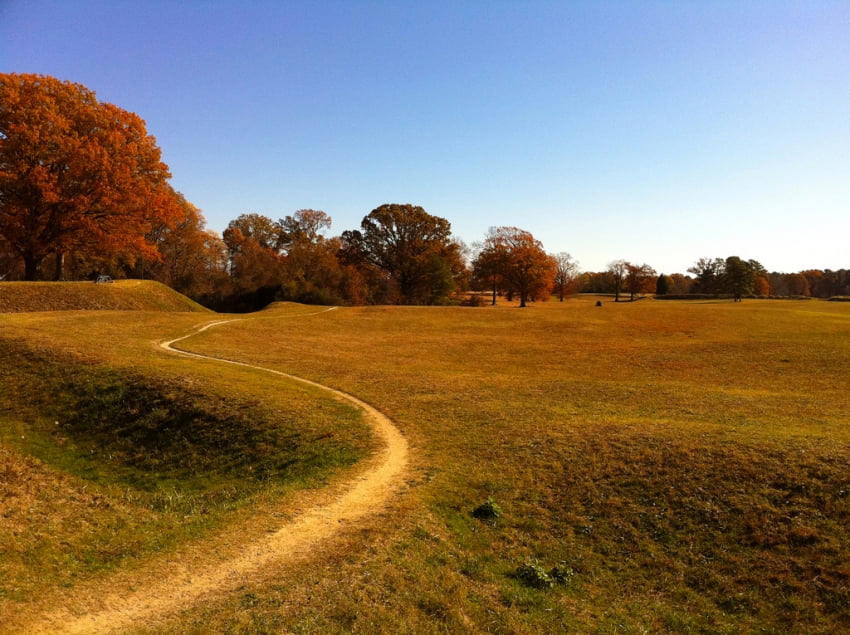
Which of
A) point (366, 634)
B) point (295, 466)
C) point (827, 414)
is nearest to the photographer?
point (366, 634)

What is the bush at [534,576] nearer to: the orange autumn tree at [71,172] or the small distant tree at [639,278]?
the orange autumn tree at [71,172]

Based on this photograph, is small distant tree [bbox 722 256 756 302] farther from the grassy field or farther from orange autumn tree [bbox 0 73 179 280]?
orange autumn tree [bbox 0 73 179 280]

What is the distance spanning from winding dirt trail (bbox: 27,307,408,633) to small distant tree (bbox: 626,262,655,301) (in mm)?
111481

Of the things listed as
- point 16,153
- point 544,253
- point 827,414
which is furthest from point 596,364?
point 16,153

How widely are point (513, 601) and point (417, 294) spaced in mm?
70126

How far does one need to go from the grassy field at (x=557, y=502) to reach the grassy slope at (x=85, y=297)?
55.5ft

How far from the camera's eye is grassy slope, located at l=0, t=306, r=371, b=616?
10352 mm

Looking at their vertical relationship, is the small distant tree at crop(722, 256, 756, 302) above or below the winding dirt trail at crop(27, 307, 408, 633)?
above

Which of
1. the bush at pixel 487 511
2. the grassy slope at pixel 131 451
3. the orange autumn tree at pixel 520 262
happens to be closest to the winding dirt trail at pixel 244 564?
the grassy slope at pixel 131 451

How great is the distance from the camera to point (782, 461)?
12859 mm

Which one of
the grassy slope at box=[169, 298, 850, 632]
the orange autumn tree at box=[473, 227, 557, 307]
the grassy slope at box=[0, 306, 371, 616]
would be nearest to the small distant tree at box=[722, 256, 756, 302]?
the orange autumn tree at box=[473, 227, 557, 307]

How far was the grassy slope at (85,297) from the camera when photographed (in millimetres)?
40969

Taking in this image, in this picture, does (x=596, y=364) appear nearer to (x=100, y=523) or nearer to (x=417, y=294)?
(x=100, y=523)

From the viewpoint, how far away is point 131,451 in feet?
55.3
